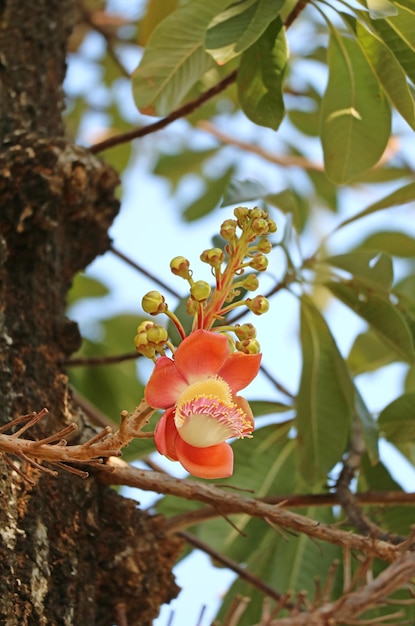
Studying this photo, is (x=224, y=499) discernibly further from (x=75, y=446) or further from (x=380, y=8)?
(x=380, y=8)

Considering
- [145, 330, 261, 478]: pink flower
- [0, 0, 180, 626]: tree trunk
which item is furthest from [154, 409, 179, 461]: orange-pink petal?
[0, 0, 180, 626]: tree trunk

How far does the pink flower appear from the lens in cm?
84

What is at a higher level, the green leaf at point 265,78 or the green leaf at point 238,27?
the green leaf at point 265,78

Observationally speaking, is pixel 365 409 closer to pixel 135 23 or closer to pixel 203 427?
pixel 203 427

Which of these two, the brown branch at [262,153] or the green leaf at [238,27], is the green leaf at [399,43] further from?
the brown branch at [262,153]

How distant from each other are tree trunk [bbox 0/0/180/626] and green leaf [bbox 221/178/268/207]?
0.61 ft

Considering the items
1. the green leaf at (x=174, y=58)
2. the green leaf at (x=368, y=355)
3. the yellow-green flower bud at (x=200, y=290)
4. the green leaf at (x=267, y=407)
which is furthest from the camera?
the green leaf at (x=368, y=355)

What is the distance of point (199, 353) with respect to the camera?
0.86 meters

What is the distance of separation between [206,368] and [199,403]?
43mm

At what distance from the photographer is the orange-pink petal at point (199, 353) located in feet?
2.81

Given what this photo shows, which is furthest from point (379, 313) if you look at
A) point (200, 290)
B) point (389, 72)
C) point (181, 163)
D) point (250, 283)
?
point (181, 163)

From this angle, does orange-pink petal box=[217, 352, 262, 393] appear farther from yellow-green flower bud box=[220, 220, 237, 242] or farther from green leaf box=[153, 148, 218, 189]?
green leaf box=[153, 148, 218, 189]

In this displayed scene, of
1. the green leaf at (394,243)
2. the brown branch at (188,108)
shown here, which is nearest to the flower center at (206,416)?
the brown branch at (188,108)

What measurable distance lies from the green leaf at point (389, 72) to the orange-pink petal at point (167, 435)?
55 centimetres
